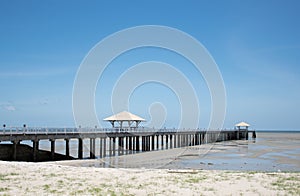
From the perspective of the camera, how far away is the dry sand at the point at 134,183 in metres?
12.4

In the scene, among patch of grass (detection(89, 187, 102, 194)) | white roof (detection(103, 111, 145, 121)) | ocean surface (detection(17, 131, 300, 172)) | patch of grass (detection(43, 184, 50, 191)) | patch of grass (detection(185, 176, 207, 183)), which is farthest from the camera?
white roof (detection(103, 111, 145, 121))

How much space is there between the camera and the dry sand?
12359 millimetres

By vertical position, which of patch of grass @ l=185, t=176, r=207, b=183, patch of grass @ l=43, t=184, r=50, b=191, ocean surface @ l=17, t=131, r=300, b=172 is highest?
patch of grass @ l=43, t=184, r=50, b=191

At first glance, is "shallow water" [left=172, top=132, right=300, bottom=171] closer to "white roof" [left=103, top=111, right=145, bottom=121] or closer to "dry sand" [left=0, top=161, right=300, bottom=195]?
"white roof" [left=103, top=111, right=145, bottom=121]

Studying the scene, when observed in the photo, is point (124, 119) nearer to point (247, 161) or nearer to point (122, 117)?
point (122, 117)

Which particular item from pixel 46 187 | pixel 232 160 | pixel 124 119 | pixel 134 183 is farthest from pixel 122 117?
pixel 46 187

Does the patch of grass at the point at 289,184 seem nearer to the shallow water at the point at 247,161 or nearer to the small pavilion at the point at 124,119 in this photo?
the shallow water at the point at 247,161

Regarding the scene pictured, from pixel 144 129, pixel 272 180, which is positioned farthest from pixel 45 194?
pixel 144 129

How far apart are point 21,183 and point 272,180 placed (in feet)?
34.3

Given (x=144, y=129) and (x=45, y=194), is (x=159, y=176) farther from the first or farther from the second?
(x=144, y=129)

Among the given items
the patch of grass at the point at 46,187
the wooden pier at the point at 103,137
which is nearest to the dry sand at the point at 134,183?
the patch of grass at the point at 46,187

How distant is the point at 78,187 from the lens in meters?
13.1

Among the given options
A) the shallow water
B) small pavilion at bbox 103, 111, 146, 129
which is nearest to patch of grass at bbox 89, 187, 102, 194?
the shallow water

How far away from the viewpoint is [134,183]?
14195 mm
